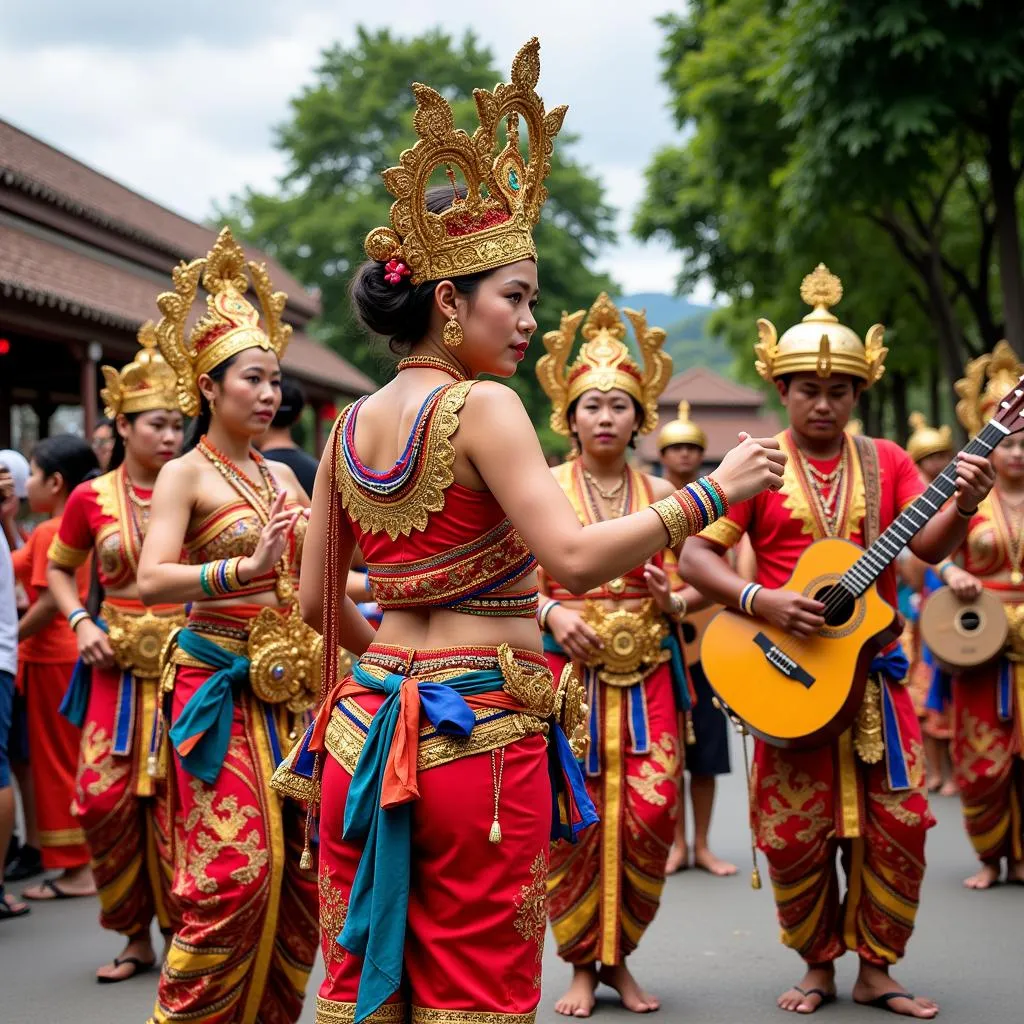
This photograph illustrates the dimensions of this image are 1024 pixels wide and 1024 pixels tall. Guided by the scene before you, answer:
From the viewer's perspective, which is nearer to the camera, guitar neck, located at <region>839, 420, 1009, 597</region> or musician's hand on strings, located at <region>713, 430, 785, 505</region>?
musician's hand on strings, located at <region>713, 430, 785, 505</region>

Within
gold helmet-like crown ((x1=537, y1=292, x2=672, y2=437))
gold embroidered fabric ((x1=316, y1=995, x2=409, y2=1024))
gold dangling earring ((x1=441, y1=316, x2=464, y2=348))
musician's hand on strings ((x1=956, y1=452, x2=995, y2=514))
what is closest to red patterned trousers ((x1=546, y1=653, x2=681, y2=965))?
gold helmet-like crown ((x1=537, y1=292, x2=672, y2=437))

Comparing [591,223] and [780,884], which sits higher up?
[591,223]

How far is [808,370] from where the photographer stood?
5547 mm

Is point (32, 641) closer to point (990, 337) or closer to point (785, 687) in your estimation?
point (785, 687)

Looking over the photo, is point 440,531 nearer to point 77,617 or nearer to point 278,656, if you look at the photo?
point 278,656

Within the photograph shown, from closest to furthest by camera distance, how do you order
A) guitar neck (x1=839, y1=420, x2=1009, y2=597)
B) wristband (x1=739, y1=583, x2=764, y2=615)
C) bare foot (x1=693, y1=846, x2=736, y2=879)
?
1. guitar neck (x1=839, y1=420, x2=1009, y2=597)
2. wristband (x1=739, y1=583, x2=764, y2=615)
3. bare foot (x1=693, y1=846, x2=736, y2=879)

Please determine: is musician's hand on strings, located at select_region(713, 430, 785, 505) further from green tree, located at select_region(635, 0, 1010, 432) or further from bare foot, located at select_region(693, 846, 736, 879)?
green tree, located at select_region(635, 0, 1010, 432)

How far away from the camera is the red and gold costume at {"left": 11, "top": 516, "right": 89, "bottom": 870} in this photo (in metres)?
7.97

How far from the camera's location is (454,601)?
334 cm

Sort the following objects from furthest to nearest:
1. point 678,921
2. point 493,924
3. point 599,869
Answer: point 678,921
point 599,869
point 493,924

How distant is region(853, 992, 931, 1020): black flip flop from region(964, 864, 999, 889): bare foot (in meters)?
2.20

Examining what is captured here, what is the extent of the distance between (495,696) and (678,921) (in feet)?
14.0

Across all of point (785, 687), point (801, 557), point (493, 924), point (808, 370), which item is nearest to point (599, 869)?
point (785, 687)

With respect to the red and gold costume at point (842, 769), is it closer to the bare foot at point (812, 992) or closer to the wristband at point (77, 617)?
the bare foot at point (812, 992)
